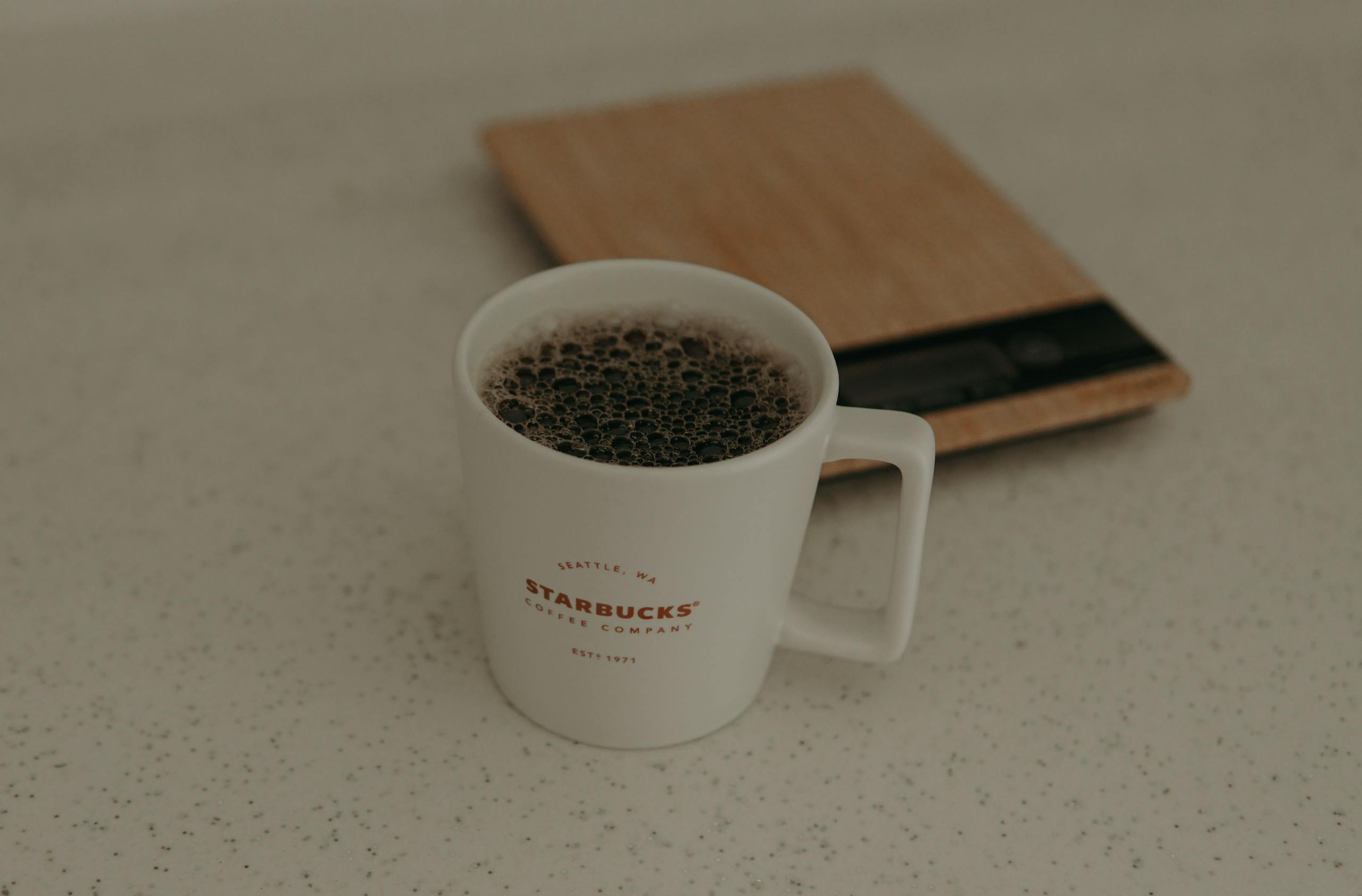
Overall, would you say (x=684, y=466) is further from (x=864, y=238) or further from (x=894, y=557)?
(x=864, y=238)

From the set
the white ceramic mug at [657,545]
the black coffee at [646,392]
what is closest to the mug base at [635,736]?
the white ceramic mug at [657,545]

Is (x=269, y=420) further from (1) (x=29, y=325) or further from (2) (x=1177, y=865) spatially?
(2) (x=1177, y=865)

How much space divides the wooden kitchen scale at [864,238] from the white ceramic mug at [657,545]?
5.8 inches

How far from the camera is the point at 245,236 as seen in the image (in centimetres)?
88

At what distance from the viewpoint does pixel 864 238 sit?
2.71 feet

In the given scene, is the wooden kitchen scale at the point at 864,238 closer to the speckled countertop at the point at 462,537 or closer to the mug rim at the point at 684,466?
the speckled countertop at the point at 462,537

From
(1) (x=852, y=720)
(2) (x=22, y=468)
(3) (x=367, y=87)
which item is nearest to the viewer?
(1) (x=852, y=720)

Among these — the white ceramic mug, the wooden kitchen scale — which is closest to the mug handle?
the white ceramic mug

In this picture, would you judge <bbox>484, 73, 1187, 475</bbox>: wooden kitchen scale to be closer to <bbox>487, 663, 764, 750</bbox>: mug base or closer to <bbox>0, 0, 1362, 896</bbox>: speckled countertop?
<bbox>0, 0, 1362, 896</bbox>: speckled countertop

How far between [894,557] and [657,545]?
13 centimetres

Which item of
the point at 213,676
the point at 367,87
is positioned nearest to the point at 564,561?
the point at 213,676

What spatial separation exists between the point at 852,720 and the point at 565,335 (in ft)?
0.74

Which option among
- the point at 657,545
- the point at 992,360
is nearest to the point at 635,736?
the point at 657,545

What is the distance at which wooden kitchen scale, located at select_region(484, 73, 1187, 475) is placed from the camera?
2.32 ft
